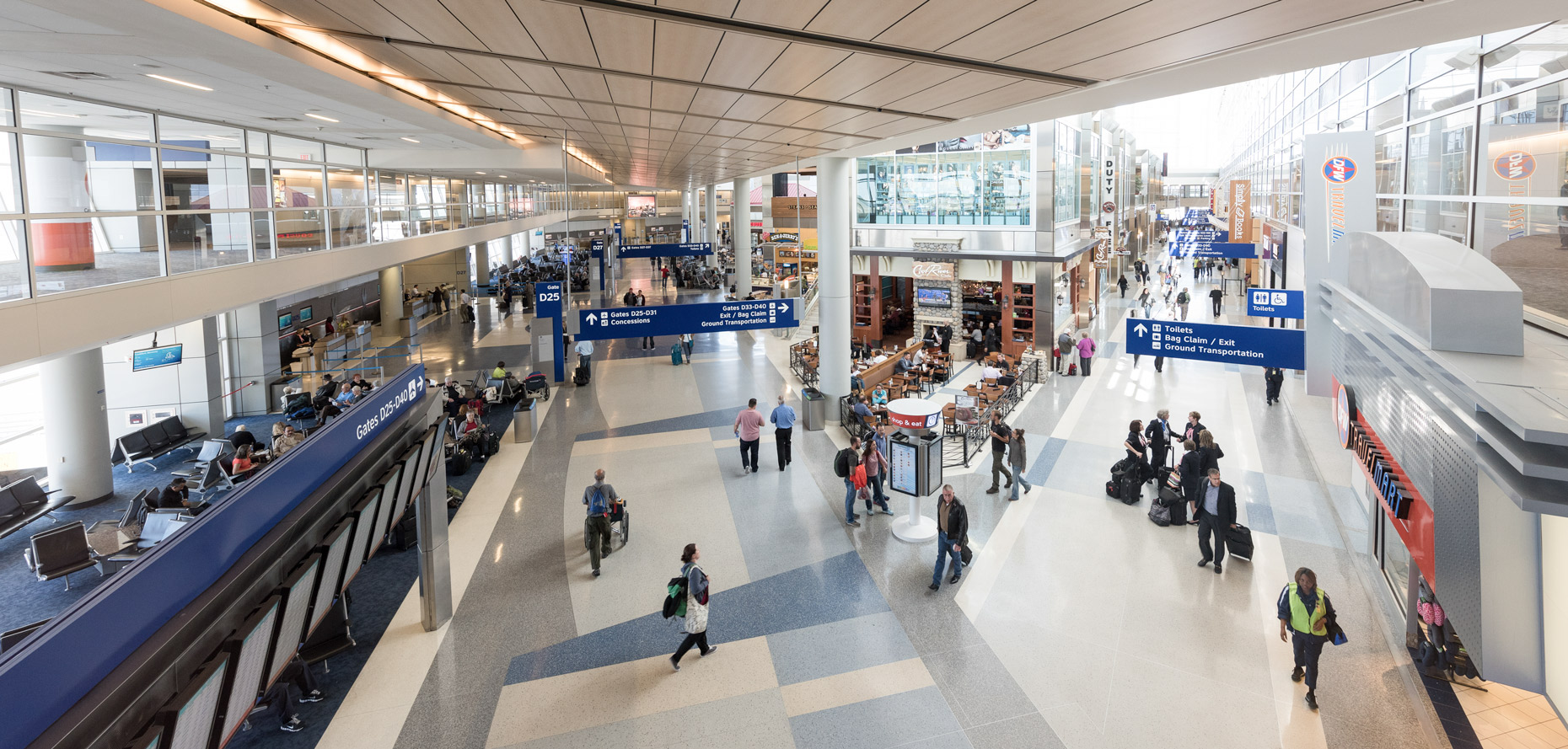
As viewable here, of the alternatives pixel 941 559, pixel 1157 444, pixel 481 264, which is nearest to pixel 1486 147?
pixel 1157 444

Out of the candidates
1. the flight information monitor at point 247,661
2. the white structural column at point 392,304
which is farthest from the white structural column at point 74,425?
the white structural column at point 392,304

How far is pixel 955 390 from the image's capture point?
1903 cm

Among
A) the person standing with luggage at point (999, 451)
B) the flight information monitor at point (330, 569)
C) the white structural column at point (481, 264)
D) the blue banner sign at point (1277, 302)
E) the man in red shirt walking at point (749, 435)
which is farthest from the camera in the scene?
the white structural column at point (481, 264)

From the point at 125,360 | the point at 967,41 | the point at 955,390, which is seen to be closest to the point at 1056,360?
the point at 955,390

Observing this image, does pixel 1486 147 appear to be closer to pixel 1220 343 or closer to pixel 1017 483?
pixel 1220 343

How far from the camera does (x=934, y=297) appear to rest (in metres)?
25.3

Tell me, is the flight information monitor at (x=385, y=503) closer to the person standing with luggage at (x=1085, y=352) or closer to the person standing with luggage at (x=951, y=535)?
the person standing with luggage at (x=951, y=535)

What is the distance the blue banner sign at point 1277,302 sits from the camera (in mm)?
12375

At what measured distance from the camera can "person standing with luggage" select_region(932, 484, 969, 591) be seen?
8.07m

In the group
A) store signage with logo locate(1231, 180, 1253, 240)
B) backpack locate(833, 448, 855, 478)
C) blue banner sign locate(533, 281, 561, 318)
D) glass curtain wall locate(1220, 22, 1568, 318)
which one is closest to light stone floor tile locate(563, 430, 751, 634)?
backpack locate(833, 448, 855, 478)

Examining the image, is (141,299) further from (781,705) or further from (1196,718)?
(1196,718)

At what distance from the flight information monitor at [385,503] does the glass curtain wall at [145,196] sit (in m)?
2.71

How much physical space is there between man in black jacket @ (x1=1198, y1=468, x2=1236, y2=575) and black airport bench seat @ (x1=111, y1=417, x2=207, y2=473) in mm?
16997

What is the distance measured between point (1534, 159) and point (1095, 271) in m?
27.7
